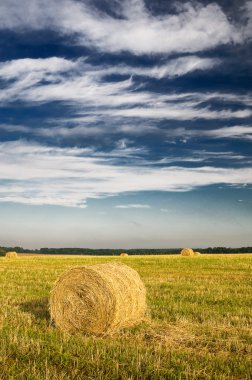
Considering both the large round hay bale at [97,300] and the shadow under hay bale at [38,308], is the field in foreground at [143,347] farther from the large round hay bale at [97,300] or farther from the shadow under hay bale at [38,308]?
the large round hay bale at [97,300]

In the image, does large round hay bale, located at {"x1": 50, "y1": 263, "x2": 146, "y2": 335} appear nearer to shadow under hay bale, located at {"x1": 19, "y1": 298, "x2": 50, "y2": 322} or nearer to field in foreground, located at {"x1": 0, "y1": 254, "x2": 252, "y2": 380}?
field in foreground, located at {"x1": 0, "y1": 254, "x2": 252, "y2": 380}

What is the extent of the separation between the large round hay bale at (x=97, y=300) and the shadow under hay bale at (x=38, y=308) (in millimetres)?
634

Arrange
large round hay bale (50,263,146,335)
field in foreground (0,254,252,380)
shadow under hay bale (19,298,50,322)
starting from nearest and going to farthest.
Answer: field in foreground (0,254,252,380)
large round hay bale (50,263,146,335)
shadow under hay bale (19,298,50,322)

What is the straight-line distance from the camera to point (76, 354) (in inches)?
328

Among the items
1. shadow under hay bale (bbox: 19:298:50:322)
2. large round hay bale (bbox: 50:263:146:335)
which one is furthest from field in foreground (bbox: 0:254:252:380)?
large round hay bale (bbox: 50:263:146:335)

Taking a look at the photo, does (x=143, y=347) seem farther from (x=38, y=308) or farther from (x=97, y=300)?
(x=38, y=308)

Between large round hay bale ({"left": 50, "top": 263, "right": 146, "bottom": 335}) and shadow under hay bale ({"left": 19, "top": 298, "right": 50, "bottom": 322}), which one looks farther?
shadow under hay bale ({"left": 19, "top": 298, "right": 50, "bottom": 322})

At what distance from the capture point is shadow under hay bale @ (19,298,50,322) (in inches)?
480

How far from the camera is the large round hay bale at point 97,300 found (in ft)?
36.1

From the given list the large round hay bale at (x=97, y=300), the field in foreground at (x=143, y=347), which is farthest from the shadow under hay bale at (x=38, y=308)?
the large round hay bale at (x=97, y=300)

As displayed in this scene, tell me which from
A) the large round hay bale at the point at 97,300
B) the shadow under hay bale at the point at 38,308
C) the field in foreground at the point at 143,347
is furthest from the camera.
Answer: the shadow under hay bale at the point at 38,308

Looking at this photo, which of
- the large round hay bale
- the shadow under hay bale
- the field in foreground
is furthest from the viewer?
the shadow under hay bale

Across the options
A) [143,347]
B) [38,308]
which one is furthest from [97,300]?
[143,347]

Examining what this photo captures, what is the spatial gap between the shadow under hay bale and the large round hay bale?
0.63m
